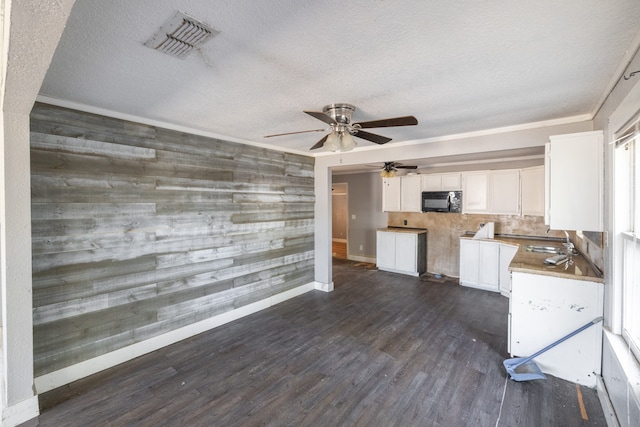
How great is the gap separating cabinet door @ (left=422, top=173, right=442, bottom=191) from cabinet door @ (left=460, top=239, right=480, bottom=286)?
1169mm

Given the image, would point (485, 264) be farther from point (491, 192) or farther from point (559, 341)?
point (559, 341)

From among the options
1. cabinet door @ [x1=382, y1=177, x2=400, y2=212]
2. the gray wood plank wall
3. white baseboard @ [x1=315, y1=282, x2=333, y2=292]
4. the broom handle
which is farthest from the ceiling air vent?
cabinet door @ [x1=382, y1=177, x2=400, y2=212]

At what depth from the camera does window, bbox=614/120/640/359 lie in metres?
1.82

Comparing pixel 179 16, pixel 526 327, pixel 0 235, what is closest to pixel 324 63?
pixel 179 16

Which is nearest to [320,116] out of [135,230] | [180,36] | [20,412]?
[180,36]

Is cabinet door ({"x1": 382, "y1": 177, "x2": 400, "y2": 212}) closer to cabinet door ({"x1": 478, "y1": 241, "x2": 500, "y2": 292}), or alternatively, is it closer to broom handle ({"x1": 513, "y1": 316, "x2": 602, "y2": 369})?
cabinet door ({"x1": 478, "y1": 241, "x2": 500, "y2": 292})

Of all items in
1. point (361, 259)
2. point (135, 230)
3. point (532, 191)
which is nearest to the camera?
point (135, 230)

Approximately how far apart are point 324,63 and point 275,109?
965mm

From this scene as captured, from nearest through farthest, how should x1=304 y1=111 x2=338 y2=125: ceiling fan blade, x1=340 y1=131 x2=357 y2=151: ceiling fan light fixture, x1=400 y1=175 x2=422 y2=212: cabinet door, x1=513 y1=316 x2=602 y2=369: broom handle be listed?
x1=304 y1=111 x2=338 y2=125: ceiling fan blade, x1=513 y1=316 x2=602 y2=369: broom handle, x1=340 y1=131 x2=357 y2=151: ceiling fan light fixture, x1=400 y1=175 x2=422 y2=212: cabinet door

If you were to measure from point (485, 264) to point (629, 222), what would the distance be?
3.22 m

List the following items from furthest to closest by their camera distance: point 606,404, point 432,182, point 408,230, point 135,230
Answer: point 408,230 < point 432,182 < point 135,230 < point 606,404

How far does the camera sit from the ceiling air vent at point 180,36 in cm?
137

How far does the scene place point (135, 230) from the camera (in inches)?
114

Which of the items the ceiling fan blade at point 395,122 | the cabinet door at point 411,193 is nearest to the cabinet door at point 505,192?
the cabinet door at point 411,193
